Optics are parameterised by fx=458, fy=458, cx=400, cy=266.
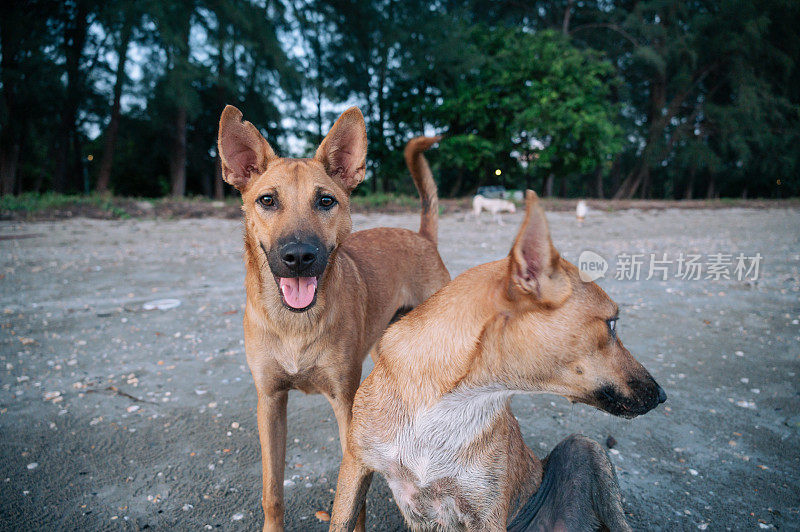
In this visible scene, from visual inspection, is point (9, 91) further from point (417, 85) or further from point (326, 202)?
point (326, 202)

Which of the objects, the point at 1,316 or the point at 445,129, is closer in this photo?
the point at 1,316

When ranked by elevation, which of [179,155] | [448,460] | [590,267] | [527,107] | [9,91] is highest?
[527,107]

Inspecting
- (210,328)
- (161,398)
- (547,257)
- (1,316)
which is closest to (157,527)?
(161,398)

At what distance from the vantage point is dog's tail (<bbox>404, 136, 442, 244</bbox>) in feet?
10.9

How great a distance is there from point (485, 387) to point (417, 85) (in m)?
24.4

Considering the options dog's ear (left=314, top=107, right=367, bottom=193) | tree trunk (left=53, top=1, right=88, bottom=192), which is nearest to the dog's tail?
dog's ear (left=314, top=107, right=367, bottom=193)

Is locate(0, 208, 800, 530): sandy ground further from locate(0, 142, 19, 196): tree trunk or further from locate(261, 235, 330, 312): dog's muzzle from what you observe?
locate(0, 142, 19, 196): tree trunk

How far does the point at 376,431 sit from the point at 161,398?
7.50ft

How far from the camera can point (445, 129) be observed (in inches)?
952

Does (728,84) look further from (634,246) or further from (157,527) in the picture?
(157,527)

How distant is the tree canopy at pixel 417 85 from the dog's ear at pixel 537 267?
1596cm

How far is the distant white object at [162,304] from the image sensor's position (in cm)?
537

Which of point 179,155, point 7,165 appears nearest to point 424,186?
point 179,155

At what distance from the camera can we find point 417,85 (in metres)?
24.0
